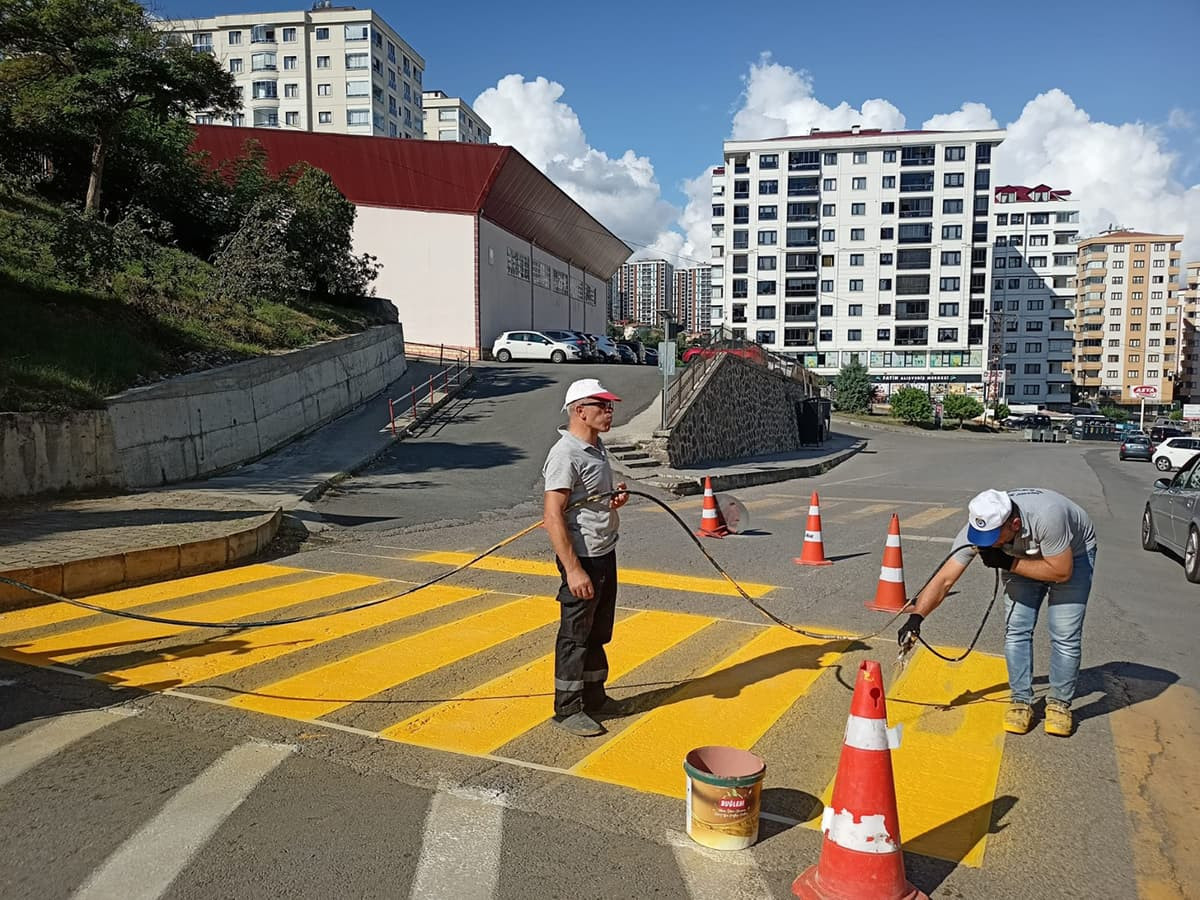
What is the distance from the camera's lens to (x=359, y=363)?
924 inches

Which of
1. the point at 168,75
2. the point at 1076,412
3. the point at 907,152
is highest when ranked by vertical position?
the point at 907,152

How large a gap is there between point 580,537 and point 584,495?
0.22 m

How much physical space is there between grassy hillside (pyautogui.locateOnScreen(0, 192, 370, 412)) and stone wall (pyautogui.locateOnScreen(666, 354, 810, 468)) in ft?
31.6

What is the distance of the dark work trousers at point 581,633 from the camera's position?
4.42 meters

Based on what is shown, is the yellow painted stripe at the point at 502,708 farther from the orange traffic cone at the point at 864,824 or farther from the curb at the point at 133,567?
the curb at the point at 133,567

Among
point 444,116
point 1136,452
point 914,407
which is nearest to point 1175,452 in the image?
point 1136,452

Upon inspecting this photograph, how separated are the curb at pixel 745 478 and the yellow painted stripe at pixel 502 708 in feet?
34.6

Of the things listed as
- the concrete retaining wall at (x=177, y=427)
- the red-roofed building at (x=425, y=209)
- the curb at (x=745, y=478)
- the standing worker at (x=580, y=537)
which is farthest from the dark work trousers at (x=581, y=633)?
the red-roofed building at (x=425, y=209)

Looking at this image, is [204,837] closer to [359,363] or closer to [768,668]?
[768,668]

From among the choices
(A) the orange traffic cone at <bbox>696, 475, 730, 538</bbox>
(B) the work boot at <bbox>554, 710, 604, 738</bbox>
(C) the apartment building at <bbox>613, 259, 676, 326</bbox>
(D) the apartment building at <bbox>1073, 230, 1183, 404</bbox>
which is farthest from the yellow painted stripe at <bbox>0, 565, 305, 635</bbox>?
(C) the apartment building at <bbox>613, 259, 676, 326</bbox>

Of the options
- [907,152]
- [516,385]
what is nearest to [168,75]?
[516,385]

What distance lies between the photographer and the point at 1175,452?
117ft

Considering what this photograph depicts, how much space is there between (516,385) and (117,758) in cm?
2504

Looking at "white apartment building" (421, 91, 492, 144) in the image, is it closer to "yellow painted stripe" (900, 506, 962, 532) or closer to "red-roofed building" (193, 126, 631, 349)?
"red-roofed building" (193, 126, 631, 349)
